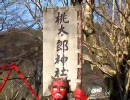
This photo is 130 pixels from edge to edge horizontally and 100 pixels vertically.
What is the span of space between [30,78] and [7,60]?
60.7 inches

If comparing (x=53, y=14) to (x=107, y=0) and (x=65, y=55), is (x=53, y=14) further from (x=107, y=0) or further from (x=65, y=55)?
(x=107, y=0)

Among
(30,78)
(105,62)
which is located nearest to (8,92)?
(30,78)

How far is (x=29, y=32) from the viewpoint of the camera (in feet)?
70.2

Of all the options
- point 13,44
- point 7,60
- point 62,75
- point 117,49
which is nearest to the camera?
point 62,75

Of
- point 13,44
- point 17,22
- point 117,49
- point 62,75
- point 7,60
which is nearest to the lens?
point 62,75

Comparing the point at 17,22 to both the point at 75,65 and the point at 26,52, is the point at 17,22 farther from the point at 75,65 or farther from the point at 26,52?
the point at 75,65

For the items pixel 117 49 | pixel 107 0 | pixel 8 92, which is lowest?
pixel 8 92

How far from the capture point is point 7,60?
20781 mm

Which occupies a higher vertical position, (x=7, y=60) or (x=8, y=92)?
(x=7, y=60)

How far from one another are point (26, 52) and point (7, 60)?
119 cm

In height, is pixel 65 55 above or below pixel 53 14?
below

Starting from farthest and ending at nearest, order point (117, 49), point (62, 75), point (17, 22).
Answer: point (17, 22)
point (117, 49)
point (62, 75)

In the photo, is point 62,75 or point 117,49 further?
point 117,49

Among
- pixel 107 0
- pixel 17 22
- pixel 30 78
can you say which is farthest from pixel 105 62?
pixel 30 78
